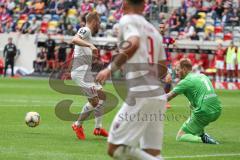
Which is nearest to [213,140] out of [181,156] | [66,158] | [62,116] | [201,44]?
[181,156]

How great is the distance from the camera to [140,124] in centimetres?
805

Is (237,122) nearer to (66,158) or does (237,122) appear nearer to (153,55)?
(66,158)

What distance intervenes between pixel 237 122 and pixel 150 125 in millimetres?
11025

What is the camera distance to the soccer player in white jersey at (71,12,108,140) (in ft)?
46.7

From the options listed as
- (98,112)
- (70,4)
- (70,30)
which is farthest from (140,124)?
(70,4)

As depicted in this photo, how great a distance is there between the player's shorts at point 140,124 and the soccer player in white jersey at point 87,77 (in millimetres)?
5746

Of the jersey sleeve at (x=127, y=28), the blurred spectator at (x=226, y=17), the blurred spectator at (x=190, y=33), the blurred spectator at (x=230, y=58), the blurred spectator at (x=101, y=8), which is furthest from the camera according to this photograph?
the blurred spectator at (x=101, y=8)

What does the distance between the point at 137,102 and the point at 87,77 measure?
654 cm

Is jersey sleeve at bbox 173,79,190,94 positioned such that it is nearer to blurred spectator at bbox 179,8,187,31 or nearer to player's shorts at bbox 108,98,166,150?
player's shorts at bbox 108,98,166,150

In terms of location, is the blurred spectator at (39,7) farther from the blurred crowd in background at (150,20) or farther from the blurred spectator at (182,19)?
the blurred spectator at (182,19)

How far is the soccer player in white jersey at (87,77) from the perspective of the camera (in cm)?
1424

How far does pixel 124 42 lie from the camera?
8.31 m

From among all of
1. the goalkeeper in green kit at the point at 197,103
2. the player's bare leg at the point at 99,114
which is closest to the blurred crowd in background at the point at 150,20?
the goalkeeper in green kit at the point at 197,103

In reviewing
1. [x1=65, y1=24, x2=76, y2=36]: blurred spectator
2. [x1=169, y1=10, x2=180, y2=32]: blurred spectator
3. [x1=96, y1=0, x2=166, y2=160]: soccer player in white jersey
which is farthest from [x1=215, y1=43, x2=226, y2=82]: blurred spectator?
[x1=96, y1=0, x2=166, y2=160]: soccer player in white jersey
